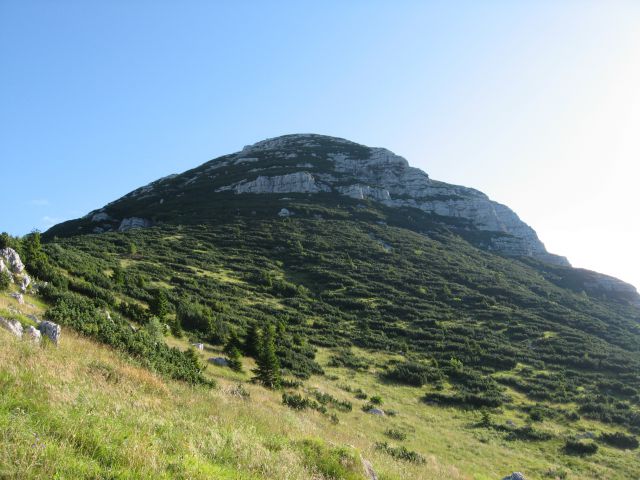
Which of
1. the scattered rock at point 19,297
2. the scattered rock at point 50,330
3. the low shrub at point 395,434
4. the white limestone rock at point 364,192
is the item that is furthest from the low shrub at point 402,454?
the white limestone rock at point 364,192

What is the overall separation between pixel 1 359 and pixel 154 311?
1672cm

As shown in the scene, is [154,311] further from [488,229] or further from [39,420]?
[488,229]

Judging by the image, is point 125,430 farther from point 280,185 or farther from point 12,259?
point 280,185

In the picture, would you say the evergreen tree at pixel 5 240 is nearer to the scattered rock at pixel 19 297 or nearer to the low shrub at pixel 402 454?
the scattered rock at pixel 19 297

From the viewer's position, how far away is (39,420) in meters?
4.98

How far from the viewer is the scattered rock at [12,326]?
30.7 ft

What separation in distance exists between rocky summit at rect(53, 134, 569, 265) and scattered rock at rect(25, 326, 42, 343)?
216 feet

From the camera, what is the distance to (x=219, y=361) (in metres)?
19.4

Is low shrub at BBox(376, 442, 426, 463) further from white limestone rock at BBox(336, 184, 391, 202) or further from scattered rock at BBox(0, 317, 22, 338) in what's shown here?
white limestone rock at BBox(336, 184, 391, 202)

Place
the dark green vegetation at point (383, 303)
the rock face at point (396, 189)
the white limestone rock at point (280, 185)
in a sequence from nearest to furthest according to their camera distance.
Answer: the dark green vegetation at point (383, 303) → the white limestone rock at point (280, 185) → the rock face at point (396, 189)

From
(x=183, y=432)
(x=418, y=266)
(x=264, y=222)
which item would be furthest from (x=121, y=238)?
(x=183, y=432)

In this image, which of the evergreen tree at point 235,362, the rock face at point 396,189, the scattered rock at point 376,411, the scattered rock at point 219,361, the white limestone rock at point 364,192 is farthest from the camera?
the white limestone rock at point 364,192

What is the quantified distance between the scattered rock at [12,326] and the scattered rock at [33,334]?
16 centimetres

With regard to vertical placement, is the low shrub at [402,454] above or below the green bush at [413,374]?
above
